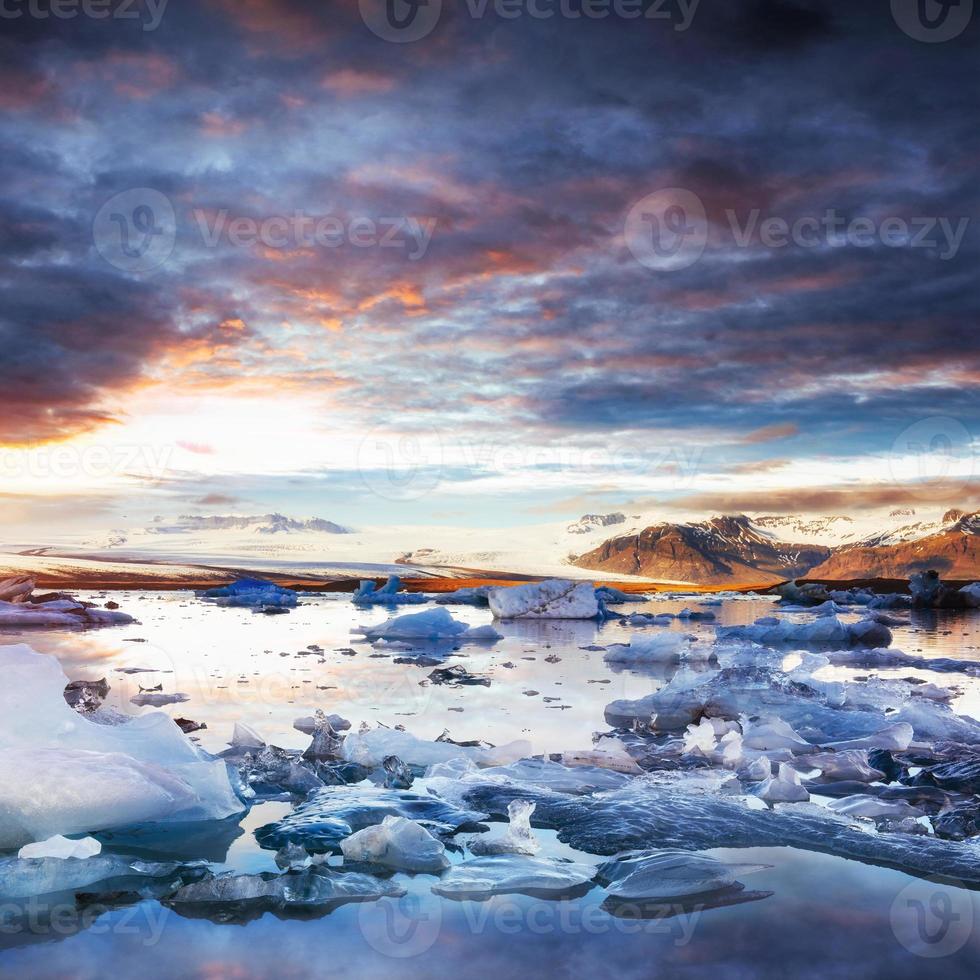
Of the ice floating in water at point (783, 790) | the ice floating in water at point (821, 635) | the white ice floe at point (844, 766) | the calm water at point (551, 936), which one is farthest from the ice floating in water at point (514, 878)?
the ice floating in water at point (821, 635)

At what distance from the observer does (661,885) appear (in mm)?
2775

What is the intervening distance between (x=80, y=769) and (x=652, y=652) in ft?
26.2

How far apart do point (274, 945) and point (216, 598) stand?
30231 mm

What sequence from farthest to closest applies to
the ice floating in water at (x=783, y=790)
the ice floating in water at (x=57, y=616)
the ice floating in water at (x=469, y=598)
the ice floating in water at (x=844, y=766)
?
the ice floating in water at (x=469, y=598) → the ice floating in water at (x=57, y=616) → the ice floating in water at (x=844, y=766) → the ice floating in water at (x=783, y=790)

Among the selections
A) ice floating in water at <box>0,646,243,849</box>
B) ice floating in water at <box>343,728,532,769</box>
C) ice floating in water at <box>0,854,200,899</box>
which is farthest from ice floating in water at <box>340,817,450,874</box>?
ice floating in water at <box>343,728,532,769</box>

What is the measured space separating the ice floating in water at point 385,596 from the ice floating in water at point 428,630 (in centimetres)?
1408

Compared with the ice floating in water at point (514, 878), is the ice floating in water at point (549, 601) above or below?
below

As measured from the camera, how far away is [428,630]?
46.7 feet

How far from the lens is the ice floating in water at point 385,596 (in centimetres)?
2909

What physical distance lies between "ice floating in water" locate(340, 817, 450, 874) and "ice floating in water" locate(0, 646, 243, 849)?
0.84m

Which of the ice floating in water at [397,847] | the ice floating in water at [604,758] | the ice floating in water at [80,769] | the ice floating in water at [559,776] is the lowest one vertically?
the ice floating in water at [604,758]

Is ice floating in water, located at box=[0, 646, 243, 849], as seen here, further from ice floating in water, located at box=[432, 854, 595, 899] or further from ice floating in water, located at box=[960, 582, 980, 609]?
ice floating in water, located at box=[960, 582, 980, 609]

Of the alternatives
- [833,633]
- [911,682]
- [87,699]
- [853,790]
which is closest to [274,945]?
[853,790]

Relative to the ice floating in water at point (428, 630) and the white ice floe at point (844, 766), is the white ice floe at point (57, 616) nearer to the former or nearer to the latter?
the ice floating in water at point (428, 630)
